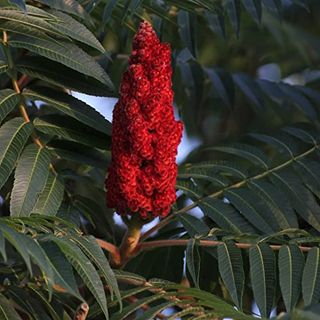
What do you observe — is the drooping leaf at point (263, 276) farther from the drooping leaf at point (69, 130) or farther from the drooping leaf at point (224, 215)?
the drooping leaf at point (69, 130)

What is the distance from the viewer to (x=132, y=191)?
241 cm

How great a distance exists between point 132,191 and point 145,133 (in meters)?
0.13

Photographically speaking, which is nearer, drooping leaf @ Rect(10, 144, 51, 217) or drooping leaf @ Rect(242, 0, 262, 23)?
drooping leaf @ Rect(10, 144, 51, 217)

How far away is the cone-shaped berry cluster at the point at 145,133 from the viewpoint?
239cm

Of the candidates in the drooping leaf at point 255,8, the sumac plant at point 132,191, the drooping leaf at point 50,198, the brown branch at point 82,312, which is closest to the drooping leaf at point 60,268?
the sumac plant at point 132,191

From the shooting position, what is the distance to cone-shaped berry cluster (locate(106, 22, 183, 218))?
2.39 m

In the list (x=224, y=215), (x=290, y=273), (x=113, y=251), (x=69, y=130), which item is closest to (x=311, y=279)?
(x=290, y=273)

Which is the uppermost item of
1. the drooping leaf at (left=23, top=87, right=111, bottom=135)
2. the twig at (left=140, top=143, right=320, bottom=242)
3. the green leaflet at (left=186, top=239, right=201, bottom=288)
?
the drooping leaf at (left=23, top=87, right=111, bottom=135)

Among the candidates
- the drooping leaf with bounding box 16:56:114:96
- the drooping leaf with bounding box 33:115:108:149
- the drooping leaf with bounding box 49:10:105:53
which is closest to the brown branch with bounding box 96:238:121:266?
the drooping leaf with bounding box 33:115:108:149

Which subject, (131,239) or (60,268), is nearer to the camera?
(60,268)

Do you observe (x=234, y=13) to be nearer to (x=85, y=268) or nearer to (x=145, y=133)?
(x=145, y=133)

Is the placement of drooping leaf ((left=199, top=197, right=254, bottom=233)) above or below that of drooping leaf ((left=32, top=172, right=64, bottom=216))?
below

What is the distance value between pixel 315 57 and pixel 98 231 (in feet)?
7.44

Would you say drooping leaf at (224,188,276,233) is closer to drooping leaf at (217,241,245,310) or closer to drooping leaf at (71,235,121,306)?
drooping leaf at (217,241,245,310)
